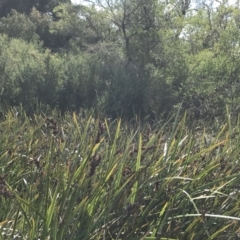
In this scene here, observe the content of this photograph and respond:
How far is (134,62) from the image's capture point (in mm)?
15633

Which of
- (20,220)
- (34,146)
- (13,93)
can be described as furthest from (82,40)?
(20,220)

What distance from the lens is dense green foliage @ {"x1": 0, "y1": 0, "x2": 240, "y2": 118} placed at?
13.2 m

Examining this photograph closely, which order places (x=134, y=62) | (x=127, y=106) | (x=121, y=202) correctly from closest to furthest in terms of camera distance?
(x=121, y=202) < (x=127, y=106) < (x=134, y=62)

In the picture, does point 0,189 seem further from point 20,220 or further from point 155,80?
point 155,80

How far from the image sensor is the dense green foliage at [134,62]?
13.2m

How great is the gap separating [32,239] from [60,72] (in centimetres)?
1150

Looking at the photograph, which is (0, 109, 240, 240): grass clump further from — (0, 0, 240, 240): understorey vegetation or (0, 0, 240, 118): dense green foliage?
(0, 0, 240, 118): dense green foliage

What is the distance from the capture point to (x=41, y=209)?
254 centimetres

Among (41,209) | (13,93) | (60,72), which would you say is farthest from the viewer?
(60,72)

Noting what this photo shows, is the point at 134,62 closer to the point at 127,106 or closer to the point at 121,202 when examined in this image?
the point at 127,106

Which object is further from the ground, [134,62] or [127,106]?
[134,62]

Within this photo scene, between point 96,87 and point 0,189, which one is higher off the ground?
point 0,189

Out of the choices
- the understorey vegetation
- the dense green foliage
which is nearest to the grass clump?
the understorey vegetation

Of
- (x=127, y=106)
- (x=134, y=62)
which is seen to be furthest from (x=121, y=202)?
(x=134, y=62)
